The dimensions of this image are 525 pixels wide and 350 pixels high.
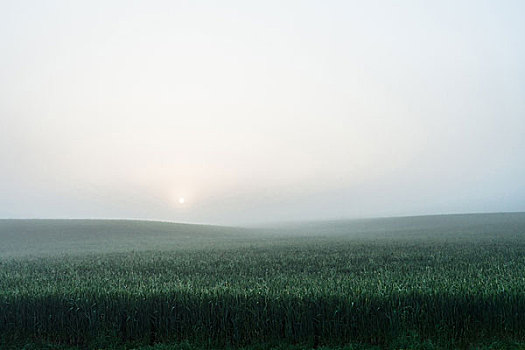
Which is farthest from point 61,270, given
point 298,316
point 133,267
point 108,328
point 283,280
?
point 298,316

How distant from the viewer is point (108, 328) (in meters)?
10.6

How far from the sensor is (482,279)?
39.4 ft

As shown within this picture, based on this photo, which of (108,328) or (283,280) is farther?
(283,280)

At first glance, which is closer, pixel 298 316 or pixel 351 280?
pixel 298 316

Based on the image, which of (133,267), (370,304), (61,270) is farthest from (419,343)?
(61,270)

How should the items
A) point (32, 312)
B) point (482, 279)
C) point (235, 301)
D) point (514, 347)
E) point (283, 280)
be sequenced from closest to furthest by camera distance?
point (514, 347)
point (235, 301)
point (32, 312)
point (482, 279)
point (283, 280)

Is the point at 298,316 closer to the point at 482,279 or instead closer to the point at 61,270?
the point at 482,279

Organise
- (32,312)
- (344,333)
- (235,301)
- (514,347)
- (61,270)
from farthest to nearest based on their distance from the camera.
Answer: (61,270)
(32,312)
(235,301)
(344,333)
(514,347)

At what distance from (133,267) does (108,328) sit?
9.09 m

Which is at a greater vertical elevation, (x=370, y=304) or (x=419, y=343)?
(x=370, y=304)

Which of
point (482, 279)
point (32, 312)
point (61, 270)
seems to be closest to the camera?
point (32, 312)

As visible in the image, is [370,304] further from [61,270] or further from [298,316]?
[61,270]

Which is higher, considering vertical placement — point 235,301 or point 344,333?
point 235,301

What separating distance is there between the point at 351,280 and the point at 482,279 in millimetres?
4121
